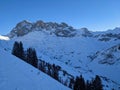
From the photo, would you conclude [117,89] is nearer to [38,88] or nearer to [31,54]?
[31,54]

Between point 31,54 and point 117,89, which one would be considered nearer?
point 31,54

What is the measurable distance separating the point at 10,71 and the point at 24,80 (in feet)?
9.93

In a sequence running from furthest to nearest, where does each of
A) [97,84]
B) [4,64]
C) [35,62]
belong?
[35,62] → [97,84] → [4,64]

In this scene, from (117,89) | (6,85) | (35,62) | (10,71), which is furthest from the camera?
(117,89)

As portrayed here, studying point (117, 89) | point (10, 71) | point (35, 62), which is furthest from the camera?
point (117, 89)

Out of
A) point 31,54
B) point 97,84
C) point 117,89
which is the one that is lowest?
point 117,89

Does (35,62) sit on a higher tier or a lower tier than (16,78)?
lower

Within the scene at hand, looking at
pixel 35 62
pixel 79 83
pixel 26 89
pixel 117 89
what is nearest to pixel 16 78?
pixel 26 89

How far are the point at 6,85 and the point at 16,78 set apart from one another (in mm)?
3549

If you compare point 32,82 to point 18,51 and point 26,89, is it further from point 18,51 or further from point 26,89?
point 18,51

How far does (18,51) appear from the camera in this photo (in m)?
85.4

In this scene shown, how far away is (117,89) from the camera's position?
545 ft

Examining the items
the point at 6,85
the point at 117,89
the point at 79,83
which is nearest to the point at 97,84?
the point at 79,83

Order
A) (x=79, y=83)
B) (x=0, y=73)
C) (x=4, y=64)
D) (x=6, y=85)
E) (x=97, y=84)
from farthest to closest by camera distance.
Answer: (x=97, y=84)
(x=79, y=83)
(x=4, y=64)
(x=0, y=73)
(x=6, y=85)
